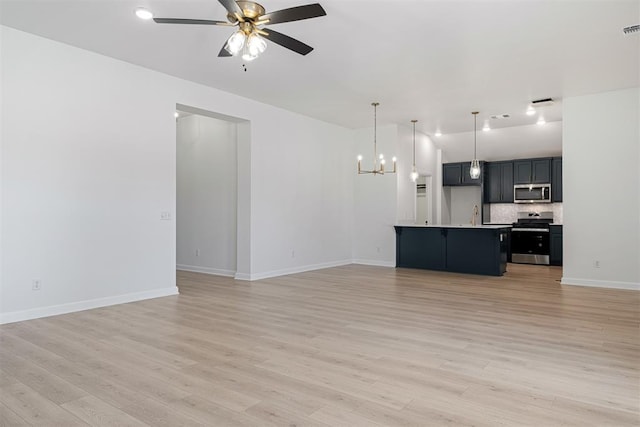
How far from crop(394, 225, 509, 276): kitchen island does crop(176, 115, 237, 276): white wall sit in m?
3.53

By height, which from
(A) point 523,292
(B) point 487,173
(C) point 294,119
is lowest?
(A) point 523,292

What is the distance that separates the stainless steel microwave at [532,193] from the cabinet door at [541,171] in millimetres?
122

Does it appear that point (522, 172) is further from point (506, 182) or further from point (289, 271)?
point (289, 271)

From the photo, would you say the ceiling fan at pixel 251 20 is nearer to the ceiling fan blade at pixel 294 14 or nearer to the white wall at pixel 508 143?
the ceiling fan blade at pixel 294 14

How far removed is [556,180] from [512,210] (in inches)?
51.6

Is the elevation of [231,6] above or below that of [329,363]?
above

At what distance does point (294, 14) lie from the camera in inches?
124

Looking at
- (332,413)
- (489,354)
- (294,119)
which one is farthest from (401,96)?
(332,413)

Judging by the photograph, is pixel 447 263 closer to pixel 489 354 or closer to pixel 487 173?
pixel 487 173

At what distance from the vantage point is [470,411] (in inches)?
88.4

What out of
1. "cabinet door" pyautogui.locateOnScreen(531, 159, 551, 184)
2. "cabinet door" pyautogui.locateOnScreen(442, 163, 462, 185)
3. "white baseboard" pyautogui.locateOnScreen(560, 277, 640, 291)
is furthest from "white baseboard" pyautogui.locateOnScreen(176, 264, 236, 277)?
"cabinet door" pyautogui.locateOnScreen(531, 159, 551, 184)

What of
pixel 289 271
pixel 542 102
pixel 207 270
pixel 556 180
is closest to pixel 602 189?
pixel 542 102

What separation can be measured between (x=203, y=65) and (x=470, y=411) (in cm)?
487

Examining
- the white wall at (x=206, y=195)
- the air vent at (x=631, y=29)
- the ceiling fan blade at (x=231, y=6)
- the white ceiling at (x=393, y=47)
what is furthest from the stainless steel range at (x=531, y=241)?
the ceiling fan blade at (x=231, y=6)
